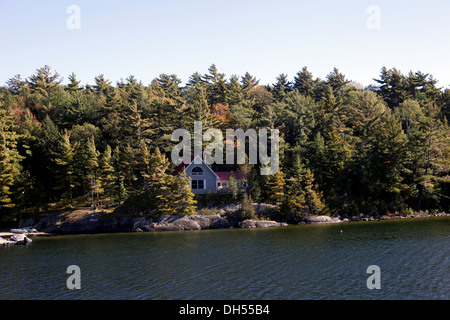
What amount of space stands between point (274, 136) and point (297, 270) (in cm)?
3330

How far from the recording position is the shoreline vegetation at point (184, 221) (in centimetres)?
4800

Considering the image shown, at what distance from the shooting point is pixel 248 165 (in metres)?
54.3

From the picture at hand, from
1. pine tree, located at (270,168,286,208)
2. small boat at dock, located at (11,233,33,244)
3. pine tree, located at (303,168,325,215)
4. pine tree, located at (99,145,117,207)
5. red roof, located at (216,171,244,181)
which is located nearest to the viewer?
small boat at dock, located at (11,233,33,244)

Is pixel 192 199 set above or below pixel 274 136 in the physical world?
below

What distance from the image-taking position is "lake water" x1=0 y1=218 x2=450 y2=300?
19.3 meters

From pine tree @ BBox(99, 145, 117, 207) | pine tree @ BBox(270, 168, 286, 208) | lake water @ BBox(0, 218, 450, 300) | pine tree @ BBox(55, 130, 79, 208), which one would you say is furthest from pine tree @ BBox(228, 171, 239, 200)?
pine tree @ BBox(55, 130, 79, 208)

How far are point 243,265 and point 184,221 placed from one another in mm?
23890

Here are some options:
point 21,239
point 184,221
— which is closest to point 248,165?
point 184,221

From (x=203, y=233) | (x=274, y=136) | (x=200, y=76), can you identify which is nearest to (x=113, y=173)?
(x=203, y=233)

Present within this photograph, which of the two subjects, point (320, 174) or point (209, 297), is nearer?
point (209, 297)

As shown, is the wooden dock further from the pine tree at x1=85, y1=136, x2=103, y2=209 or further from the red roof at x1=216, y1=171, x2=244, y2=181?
the red roof at x1=216, y1=171, x2=244, y2=181

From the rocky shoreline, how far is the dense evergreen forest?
153 cm

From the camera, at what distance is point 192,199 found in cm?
4956
